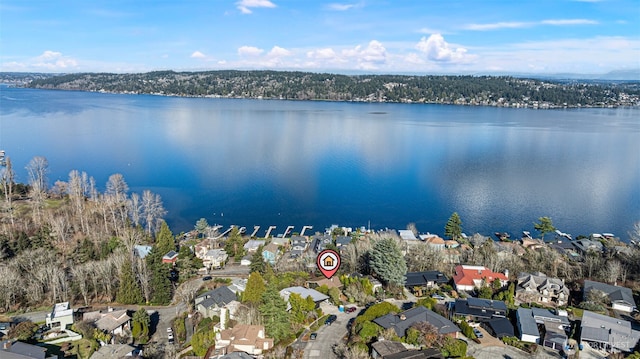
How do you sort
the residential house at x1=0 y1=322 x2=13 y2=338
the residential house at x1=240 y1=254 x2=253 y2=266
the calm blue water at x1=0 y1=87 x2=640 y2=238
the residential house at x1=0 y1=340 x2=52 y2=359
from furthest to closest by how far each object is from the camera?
the calm blue water at x1=0 y1=87 x2=640 y2=238 < the residential house at x1=240 y1=254 x2=253 y2=266 < the residential house at x1=0 y1=322 x2=13 y2=338 < the residential house at x1=0 y1=340 x2=52 y2=359

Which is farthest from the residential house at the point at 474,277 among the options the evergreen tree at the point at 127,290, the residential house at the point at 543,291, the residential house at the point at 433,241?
the evergreen tree at the point at 127,290

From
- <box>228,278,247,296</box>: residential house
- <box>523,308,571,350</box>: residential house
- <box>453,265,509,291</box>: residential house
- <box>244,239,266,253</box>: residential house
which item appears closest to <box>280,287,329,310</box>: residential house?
<box>228,278,247,296</box>: residential house

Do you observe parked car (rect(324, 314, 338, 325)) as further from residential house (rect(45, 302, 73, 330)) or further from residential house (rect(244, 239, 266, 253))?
residential house (rect(45, 302, 73, 330))

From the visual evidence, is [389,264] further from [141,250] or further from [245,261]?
[141,250]

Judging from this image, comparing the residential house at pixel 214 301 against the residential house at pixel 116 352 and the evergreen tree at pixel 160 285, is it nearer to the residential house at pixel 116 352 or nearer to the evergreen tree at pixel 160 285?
the evergreen tree at pixel 160 285

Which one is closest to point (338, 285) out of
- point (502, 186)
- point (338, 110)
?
point (502, 186)
